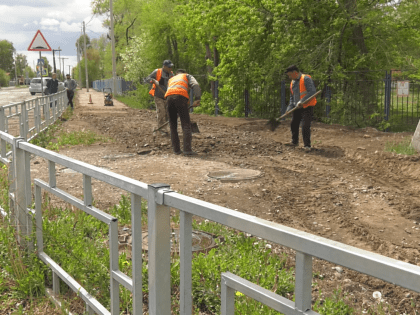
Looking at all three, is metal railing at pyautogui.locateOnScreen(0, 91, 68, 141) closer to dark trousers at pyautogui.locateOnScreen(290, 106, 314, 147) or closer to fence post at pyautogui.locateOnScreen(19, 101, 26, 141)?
fence post at pyautogui.locateOnScreen(19, 101, 26, 141)

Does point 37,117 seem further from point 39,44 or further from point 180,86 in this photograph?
point 180,86

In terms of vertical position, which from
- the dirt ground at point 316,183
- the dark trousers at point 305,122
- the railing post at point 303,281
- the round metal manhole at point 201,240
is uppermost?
the railing post at point 303,281

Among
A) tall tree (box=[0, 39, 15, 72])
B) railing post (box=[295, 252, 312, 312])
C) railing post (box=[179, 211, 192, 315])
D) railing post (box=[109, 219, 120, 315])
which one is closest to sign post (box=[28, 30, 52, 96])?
railing post (box=[109, 219, 120, 315])

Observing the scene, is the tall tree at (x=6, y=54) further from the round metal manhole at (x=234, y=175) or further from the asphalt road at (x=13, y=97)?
the round metal manhole at (x=234, y=175)

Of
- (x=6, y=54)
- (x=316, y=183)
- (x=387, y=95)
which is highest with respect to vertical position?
(x=6, y=54)

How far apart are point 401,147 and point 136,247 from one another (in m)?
9.82

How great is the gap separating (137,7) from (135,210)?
52704mm

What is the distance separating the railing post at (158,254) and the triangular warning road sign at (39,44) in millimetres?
15711

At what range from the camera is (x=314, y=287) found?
13.2 feet

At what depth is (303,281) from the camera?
1.42 meters

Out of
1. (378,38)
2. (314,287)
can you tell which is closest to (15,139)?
(314,287)

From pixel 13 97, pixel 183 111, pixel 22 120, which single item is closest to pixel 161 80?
pixel 183 111

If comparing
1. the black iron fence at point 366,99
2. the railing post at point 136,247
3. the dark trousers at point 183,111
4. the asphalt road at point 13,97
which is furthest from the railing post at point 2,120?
the asphalt road at point 13,97

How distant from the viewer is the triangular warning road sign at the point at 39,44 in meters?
16.6
